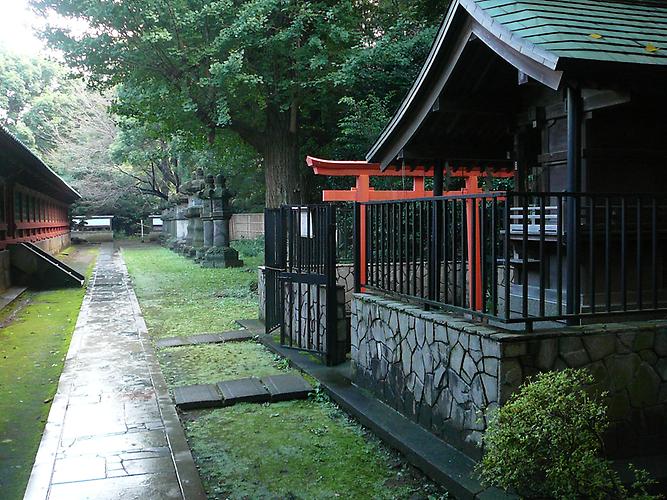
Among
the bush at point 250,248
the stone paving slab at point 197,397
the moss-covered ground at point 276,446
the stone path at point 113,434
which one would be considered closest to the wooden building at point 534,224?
the moss-covered ground at point 276,446

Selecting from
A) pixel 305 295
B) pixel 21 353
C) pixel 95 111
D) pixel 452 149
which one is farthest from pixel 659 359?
pixel 95 111

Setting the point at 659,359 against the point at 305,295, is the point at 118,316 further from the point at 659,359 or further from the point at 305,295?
the point at 659,359

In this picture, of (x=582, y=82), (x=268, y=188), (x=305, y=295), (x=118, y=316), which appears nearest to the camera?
(x=582, y=82)

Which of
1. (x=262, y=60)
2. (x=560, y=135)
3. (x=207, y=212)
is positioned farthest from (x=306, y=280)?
(x=207, y=212)

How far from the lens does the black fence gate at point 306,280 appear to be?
26.9 feet

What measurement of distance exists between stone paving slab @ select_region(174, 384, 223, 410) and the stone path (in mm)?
153

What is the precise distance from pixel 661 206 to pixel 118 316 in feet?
33.9

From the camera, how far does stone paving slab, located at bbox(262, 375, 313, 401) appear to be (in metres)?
7.05

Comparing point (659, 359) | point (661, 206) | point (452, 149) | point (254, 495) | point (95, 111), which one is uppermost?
point (95, 111)

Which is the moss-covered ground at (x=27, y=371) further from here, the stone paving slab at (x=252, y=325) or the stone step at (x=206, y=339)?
the stone paving slab at (x=252, y=325)

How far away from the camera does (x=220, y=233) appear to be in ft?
82.2

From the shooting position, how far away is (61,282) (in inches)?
707

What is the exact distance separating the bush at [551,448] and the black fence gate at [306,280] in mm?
4476

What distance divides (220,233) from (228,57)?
11687 mm
